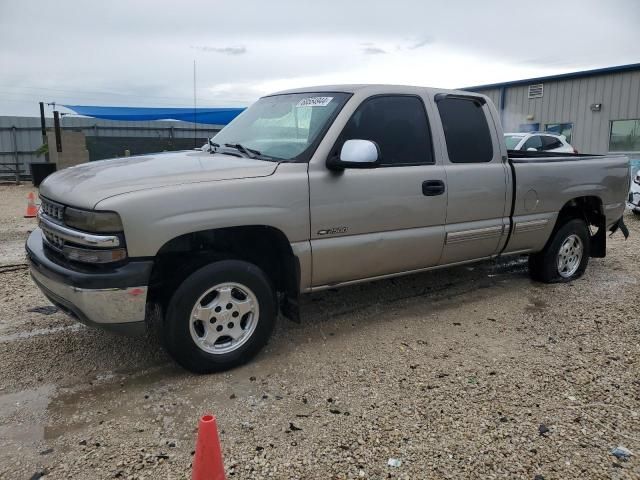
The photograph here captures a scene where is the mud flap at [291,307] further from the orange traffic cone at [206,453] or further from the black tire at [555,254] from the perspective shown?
the black tire at [555,254]

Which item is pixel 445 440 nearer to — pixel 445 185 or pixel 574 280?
pixel 445 185

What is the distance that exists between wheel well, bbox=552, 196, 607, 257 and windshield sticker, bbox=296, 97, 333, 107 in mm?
2923

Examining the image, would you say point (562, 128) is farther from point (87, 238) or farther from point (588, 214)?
point (87, 238)

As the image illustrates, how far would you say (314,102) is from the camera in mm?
4340

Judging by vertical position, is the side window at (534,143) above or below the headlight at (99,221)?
above

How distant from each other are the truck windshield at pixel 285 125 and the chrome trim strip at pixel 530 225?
7.25 ft

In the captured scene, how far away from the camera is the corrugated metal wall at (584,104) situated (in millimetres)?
17094

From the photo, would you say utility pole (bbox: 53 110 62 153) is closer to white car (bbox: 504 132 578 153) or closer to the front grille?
white car (bbox: 504 132 578 153)

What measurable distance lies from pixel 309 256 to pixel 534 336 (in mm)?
2040

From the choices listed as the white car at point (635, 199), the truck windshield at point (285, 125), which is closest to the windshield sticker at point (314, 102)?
the truck windshield at point (285, 125)

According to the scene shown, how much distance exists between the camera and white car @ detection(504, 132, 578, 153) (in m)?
12.8

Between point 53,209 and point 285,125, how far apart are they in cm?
180

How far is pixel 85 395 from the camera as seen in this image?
3439 mm

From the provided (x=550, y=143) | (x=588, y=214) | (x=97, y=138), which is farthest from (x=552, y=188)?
(x=97, y=138)
